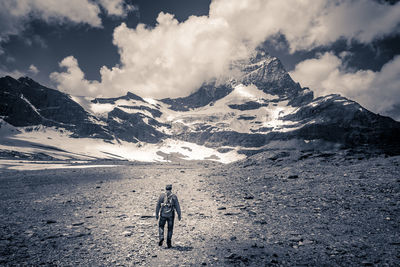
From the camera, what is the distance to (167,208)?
30.9 ft

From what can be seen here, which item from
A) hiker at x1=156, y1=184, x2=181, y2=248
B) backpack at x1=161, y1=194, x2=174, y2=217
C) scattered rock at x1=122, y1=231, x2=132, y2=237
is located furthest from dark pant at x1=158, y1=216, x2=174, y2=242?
scattered rock at x1=122, y1=231, x2=132, y2=237

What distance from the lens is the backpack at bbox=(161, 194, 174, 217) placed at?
9305 millimetres

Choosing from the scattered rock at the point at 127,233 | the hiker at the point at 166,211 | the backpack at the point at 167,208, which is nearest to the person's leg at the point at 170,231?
the hiker at the point at 166,211

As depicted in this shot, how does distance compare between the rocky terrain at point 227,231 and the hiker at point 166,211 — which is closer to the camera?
the rocky terrain at point 227,231

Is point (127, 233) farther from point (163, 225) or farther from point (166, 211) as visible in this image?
point (166, 211)

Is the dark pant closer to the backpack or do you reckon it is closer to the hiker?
the hiker

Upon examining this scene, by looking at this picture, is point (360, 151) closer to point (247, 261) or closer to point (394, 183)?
point (394, 183)

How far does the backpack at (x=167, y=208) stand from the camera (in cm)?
930

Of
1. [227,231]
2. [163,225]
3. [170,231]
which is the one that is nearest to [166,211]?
[163,225]

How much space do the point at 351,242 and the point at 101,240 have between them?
10309 millimetres

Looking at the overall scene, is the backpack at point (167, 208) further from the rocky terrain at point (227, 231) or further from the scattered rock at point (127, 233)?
the scattered rock at point (127, 233)

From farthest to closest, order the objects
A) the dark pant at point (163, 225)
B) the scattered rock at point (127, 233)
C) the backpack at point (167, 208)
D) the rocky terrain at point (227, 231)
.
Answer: the scattered rock at point (127, 233), the backpack at point (167, 208), the dark pant at point (163, 225), the rocky terrain at point (227, 231)

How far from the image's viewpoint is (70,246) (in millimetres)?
8648

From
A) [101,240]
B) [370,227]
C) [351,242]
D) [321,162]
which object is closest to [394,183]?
[370,227]
